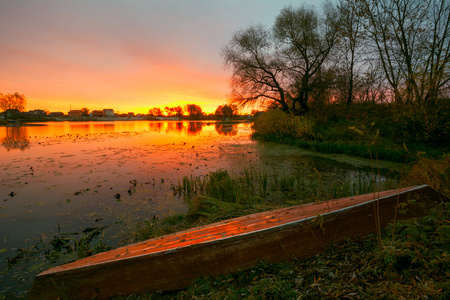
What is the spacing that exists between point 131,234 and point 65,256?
90 cm

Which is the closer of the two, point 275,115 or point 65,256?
point 65,256

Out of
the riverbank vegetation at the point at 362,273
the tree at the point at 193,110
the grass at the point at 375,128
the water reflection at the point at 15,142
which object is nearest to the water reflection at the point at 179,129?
the grass at the point at 375,128

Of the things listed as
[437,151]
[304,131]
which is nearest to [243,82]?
[304,131]

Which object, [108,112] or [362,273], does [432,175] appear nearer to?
[362,273]

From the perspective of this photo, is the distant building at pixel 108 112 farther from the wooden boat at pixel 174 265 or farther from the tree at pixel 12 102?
the wooden boat at pixel 174 265

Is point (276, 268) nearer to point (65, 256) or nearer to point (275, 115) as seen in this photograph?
point (65, 256)

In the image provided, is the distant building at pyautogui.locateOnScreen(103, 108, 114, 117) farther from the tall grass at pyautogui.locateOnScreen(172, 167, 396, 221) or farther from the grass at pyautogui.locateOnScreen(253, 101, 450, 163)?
the tall grass at pyautogui.locateOnScreen(172, 167, 396, 221)

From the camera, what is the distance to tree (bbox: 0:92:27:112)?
5425 cm

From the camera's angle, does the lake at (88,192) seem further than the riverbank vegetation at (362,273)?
Yes

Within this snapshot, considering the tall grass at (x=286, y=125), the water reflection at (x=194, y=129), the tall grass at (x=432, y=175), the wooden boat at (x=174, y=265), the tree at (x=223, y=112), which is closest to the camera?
the wooden boat at (x=174, y=265)

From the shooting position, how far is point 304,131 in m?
13.7

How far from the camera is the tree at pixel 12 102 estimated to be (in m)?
54.2

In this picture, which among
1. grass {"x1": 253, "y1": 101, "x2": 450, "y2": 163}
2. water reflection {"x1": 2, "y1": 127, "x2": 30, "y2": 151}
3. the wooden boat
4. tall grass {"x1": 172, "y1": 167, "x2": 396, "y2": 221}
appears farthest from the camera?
water reflection {"x1": 2, "y1": 127, "x2": 30, "y2": 151}

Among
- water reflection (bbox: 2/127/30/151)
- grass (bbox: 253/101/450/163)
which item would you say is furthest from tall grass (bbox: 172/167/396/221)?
water reflection (bbox: 2/127/30/151)
